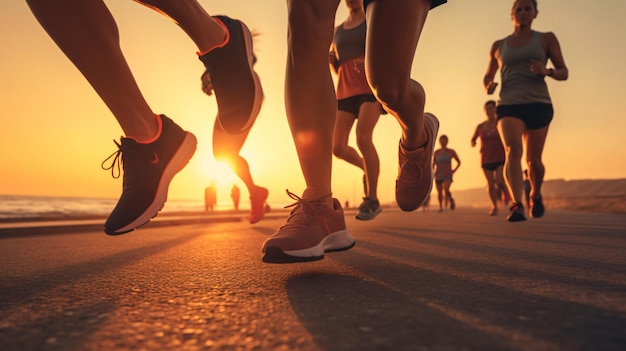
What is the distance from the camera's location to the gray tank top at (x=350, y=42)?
14.7ft

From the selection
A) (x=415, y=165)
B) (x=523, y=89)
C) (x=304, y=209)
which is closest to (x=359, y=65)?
(x=523, y=89)

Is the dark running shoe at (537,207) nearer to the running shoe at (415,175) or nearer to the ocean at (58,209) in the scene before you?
the running shoe at (415,175)

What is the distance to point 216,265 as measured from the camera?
1.79m

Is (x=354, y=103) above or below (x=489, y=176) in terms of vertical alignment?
above

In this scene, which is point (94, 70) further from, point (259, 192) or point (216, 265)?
point (259, 192)

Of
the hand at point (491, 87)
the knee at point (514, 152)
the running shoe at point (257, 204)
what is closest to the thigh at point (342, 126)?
the running shoe at point (257, 204)

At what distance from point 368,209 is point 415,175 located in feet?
6.06

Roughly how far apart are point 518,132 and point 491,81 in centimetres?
75

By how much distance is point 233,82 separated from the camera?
2.35 meters

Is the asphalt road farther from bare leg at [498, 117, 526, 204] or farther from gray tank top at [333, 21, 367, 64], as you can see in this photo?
gray tank top at [333, 21, 367, 64]

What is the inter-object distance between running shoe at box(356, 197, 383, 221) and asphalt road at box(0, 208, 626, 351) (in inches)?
85.2

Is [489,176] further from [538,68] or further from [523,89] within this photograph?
[538,68]

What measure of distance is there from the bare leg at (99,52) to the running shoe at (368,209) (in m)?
2.44

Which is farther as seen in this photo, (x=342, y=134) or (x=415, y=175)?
(x=342, y=134)
